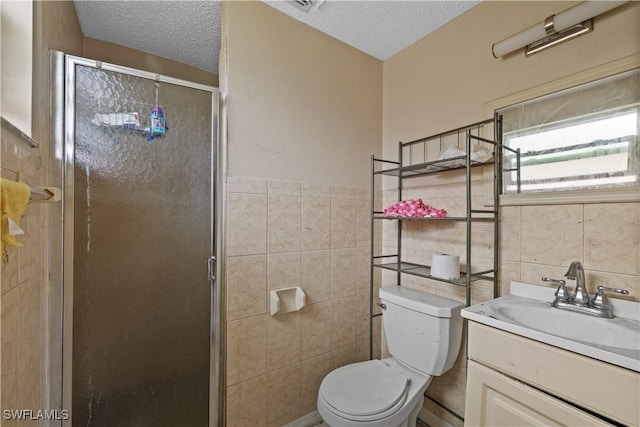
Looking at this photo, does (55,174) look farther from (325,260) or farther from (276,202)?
(325,260)

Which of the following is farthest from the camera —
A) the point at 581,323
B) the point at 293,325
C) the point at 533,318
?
the point at 293,325

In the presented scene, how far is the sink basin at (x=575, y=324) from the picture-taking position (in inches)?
36.0

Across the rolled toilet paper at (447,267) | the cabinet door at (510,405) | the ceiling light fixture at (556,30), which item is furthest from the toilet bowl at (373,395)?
the ceiling light fixture at (556,30)

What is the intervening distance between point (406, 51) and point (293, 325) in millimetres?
1868

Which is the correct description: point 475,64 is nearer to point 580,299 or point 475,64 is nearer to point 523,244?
point 523,244

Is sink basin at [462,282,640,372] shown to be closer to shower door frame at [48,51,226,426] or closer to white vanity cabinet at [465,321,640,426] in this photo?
white vanity cabinet at [465,321,640,426]

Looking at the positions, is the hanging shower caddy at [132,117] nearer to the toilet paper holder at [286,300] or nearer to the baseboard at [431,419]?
the toilet paper holder at [286,300]

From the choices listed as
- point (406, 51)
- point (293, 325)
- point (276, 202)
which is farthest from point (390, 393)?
point (406, 51)

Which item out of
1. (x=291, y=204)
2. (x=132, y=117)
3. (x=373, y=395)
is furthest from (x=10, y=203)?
(x=373, y=395)

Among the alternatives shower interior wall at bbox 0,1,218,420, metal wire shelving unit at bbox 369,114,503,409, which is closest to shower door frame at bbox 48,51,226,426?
shower interior wall at bbox 0,1,218,420

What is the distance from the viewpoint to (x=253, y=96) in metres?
1.45

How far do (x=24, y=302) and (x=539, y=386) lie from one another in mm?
1634

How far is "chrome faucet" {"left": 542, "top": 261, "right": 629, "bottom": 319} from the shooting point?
1.00 m

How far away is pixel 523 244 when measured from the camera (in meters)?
1.26
